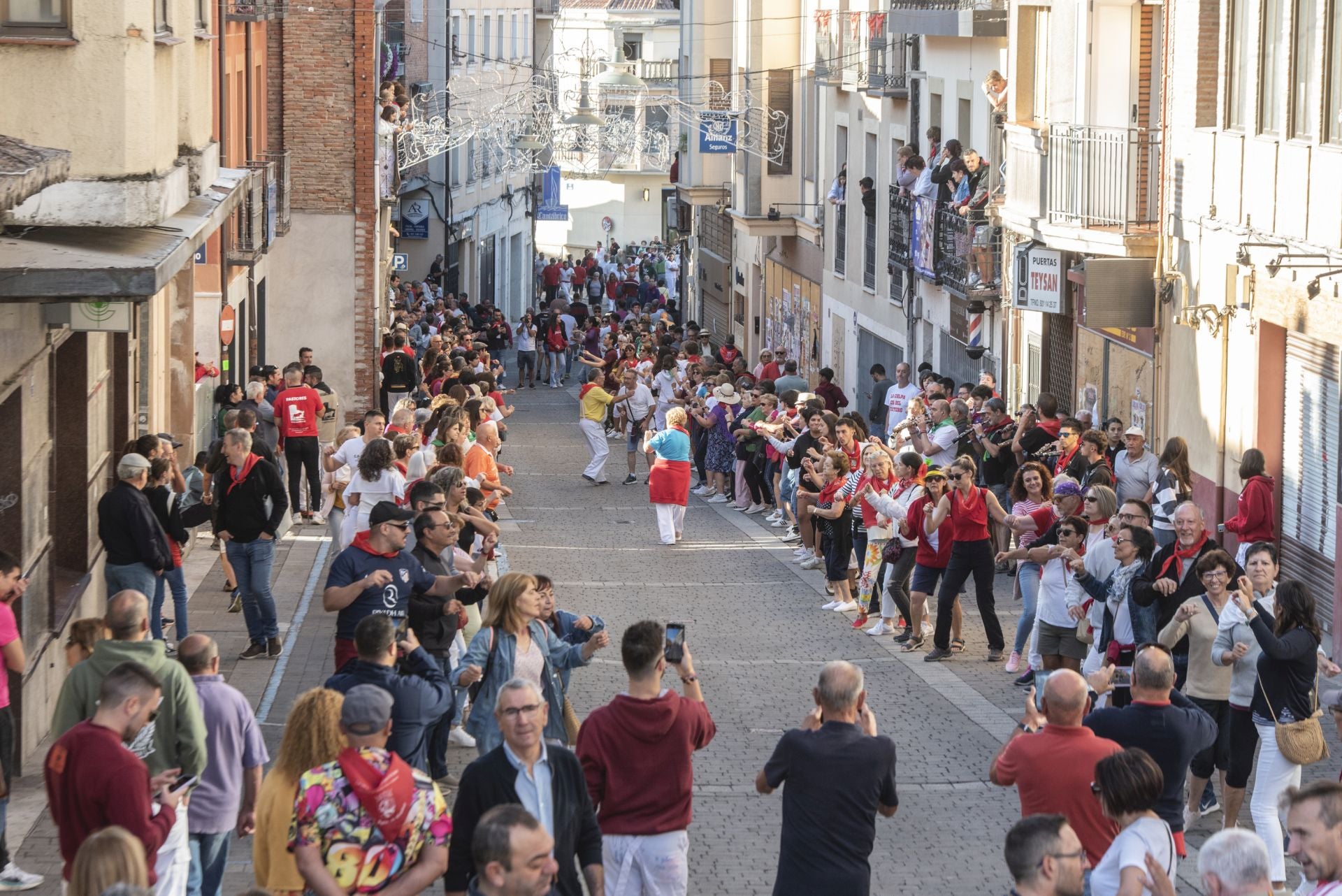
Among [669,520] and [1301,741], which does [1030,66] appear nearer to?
[669,520]

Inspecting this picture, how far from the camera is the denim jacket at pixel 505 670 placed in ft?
31.6

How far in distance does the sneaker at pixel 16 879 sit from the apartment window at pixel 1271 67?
1314cm

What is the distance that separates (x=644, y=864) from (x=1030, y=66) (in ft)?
64.9

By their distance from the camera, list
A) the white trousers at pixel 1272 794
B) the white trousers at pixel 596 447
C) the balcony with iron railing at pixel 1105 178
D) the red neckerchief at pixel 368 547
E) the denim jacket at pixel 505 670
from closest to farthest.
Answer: the denim jacket at pixel 505 670
the white trousers at pixel 1272 794
the red neckerchief at pixel 368 547
the balcony with iron railing at pixel 1105 178
the white trousers at pixel 596 447

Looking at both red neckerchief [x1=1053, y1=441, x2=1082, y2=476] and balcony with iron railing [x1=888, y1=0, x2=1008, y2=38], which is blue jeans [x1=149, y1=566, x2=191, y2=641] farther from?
balcony with iron railing [x1=888, y1=0, x2=1008, y2=38]

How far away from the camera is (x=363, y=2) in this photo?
3266 cm

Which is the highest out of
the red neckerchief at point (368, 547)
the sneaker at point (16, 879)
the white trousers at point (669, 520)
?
the red neckerchief at point (368, 547)

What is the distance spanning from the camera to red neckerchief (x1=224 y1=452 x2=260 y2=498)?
15.4 metres

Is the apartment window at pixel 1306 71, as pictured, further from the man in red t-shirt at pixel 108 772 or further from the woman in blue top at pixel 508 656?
the man in red t-shirt at pixel 108 772

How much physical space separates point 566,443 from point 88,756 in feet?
89.8

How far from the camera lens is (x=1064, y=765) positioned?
26.6ft

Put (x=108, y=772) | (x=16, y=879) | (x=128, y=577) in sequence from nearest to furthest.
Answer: (x=108, y=772), (x=16, y=879), (x=128, y=577)

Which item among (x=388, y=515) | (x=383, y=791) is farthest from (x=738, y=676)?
(x=383, y=791)

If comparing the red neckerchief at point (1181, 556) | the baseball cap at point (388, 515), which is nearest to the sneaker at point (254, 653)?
the baseball cap at point (388, 515)
